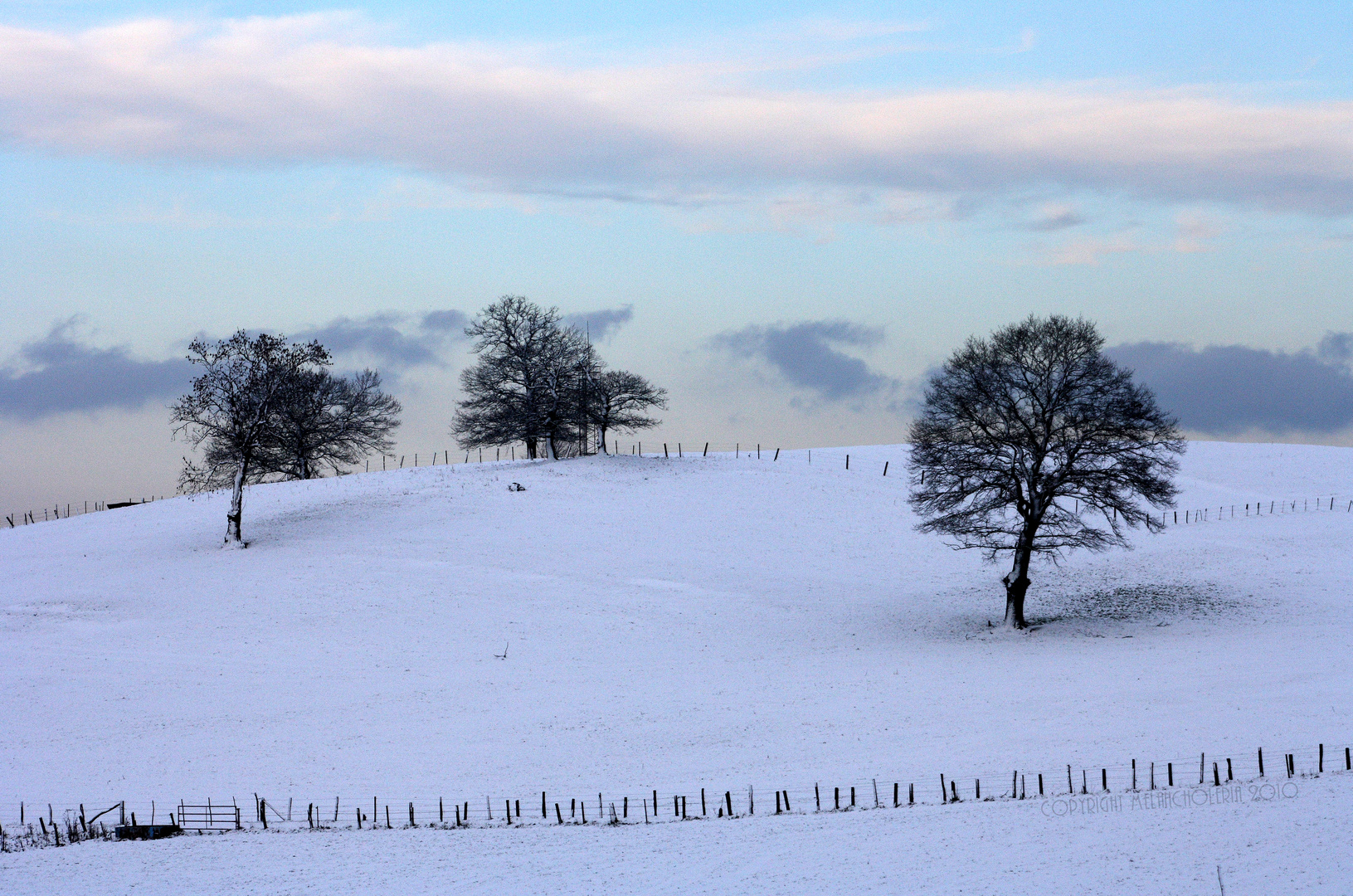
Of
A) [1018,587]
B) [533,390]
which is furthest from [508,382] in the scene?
[1018,587]

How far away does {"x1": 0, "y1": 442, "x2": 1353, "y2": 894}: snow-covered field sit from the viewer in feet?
74.8

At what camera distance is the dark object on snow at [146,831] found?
2559cm

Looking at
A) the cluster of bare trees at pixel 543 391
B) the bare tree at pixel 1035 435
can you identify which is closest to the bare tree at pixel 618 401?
the cluster of bare trees at pixel 543 391

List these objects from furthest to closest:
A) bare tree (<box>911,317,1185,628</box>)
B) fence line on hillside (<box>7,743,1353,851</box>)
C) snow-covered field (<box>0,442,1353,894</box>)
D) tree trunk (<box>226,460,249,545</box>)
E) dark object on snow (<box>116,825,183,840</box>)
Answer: tree trunk (<box>226,460,249,545</box>) → bare tree (<box>911,317,1185,628</box>) → dark object on snow (<box>116,825,183,840</box>) → fence line on hillside (<box>7,743,1353,851</box>) → snow-covered field (<box>0,442,1353,894</box>)

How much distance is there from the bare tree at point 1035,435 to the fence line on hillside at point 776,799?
15309mm

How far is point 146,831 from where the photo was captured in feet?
84.6

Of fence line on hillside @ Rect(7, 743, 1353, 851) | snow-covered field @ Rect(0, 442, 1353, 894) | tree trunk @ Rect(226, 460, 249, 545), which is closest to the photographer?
snow-covered field @ Rect(0, 442, 1353, 894)

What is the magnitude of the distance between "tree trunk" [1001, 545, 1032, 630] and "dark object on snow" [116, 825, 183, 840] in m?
28.4

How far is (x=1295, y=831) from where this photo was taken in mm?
21766

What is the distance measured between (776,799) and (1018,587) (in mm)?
19468

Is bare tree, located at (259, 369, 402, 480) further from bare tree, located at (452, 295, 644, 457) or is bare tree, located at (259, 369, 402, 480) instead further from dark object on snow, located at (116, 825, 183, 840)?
dark object on snow, located at (116, 825, 183, 840)

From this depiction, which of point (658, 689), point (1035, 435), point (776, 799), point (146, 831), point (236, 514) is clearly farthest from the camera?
point (236, 514)

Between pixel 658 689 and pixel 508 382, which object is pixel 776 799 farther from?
pixel 508 382

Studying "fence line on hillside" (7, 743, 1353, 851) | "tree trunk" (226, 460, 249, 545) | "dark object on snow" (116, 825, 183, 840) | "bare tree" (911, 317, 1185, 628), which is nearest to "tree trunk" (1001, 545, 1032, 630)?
"bare tree" (911, 317, 1185, 628)
